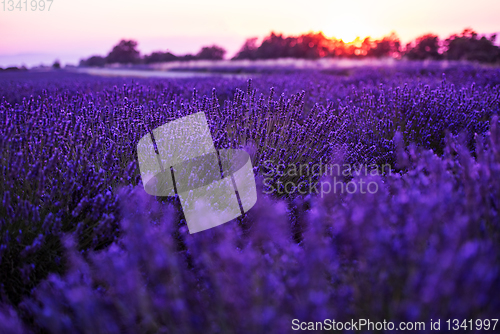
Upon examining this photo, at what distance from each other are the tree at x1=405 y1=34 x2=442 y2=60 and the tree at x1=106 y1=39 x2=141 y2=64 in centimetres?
3846

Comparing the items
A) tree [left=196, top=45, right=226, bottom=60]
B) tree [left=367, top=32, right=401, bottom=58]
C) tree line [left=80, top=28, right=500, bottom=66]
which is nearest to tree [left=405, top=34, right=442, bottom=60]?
tree line [left=80, top=28, right=500, bottom=66]

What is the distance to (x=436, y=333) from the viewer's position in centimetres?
98

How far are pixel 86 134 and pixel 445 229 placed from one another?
6.94ft

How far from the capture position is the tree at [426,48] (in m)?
23.1

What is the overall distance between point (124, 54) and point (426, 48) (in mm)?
44025

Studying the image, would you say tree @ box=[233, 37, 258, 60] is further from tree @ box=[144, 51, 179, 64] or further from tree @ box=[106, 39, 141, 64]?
tree @ box=[106, 39, 141, 64]

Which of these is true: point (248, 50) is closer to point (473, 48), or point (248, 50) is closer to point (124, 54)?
point (124, 54)

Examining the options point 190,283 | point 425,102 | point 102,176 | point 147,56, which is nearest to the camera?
point 190,283

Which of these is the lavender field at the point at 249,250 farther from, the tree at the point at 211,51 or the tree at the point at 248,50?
the tree at the point at 211,51

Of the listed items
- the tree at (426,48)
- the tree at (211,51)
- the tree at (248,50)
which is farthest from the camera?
the tree at (211,51)

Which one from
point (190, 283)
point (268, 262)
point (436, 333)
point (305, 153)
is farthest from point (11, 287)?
point (305, 153)

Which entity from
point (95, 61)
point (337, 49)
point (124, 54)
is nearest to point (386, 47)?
point (337, 49)

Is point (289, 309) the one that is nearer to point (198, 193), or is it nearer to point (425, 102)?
point (198, 193)

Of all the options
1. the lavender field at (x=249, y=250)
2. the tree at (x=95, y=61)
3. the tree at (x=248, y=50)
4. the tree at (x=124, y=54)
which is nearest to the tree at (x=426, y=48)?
the tree at (x=248, y=50)
